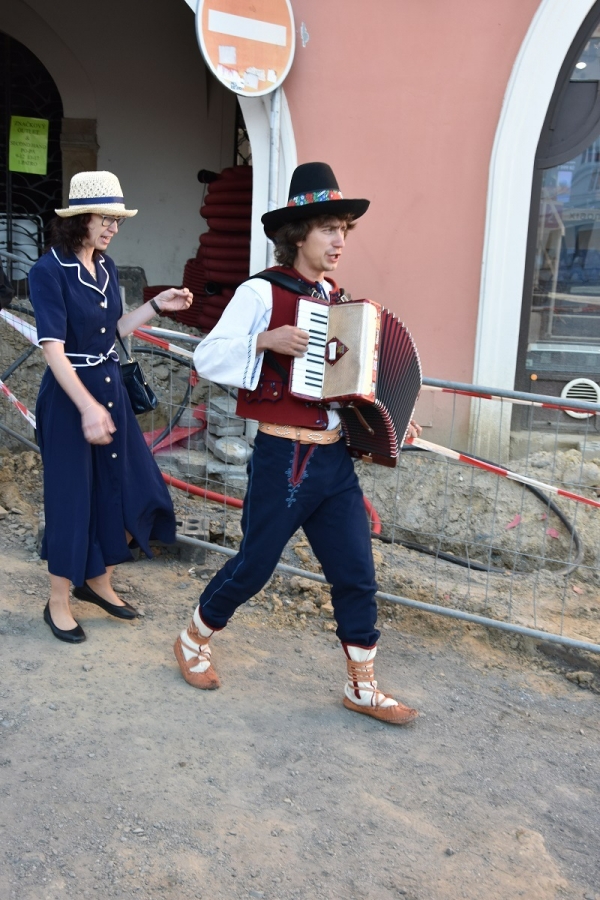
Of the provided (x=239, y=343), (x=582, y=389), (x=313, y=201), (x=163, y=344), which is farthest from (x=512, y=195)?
(x=239, y=343)

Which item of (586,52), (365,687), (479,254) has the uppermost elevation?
(586,52)

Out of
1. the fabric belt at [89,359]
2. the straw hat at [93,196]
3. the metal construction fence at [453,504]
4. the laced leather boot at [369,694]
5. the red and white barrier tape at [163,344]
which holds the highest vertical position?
the straw hat at [93,196]

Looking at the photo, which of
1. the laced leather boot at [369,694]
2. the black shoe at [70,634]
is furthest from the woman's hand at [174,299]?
the laced leather boot at [369,694]

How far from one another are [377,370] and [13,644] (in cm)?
193

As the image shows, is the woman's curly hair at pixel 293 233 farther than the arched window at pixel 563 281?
No

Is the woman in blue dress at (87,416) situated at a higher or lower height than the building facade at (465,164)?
lower

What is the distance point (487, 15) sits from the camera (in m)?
5.38

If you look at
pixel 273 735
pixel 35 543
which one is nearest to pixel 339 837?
pixel 273 735

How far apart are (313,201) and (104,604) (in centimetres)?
200

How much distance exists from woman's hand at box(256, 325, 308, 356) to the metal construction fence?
128 centimetres

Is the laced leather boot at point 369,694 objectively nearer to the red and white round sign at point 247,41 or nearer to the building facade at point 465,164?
the building facade at point 465,164

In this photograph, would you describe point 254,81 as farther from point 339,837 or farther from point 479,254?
point 339,837

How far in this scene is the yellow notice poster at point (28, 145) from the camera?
29.2 feet

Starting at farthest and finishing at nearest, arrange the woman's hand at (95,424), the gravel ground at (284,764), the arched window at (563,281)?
the arched window at (563,281), the woman's hand at (95,424), the gravel ground at (284,764)
